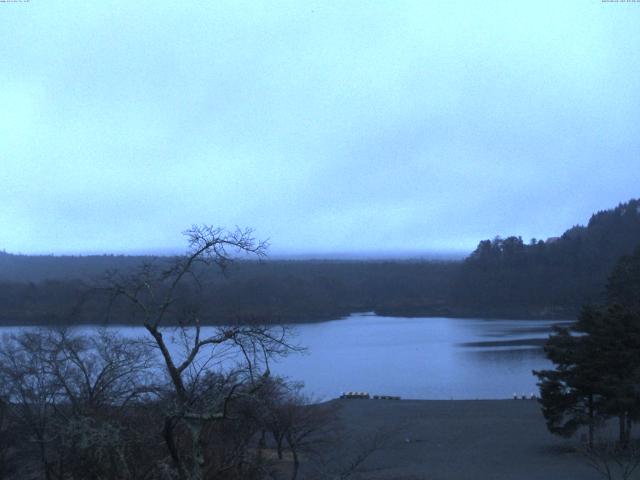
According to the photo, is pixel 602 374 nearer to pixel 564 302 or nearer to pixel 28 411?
pixel 28 411

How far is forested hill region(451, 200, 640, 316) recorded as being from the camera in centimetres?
5425

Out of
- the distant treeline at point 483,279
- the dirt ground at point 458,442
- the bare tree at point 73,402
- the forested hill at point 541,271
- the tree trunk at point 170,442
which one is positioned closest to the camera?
the tree trunk at point 170,442

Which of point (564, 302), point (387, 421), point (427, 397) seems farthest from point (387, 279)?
point (387, 421)

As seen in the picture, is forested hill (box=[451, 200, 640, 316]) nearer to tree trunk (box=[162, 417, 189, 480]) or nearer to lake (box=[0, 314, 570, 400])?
lake (box=[0, 314, 570, 400])

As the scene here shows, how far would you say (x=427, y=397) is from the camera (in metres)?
20.8

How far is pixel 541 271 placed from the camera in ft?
190

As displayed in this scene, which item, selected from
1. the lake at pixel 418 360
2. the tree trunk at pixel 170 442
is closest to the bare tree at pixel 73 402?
the tree trunk at pixel 170 442

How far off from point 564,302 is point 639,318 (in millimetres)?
40648

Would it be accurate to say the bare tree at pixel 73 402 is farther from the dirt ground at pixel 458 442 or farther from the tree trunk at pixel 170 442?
the dirt ground at pixel 458 442

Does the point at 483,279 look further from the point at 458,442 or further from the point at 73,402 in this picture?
the point at 73,402

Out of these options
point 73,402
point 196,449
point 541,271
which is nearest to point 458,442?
point 73,402

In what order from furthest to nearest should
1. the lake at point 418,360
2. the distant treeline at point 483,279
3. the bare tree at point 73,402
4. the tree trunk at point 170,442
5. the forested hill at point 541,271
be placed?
1. the forested hill at point 541,271
2. the distant treeline at point 483,279
3. the lake at point 418,360
4. the bare tree at point 73,402
5. the tree trunk at point 170,442

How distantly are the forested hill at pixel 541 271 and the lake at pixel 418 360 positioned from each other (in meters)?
11.4

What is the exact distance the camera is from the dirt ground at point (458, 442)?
10.9 meters
